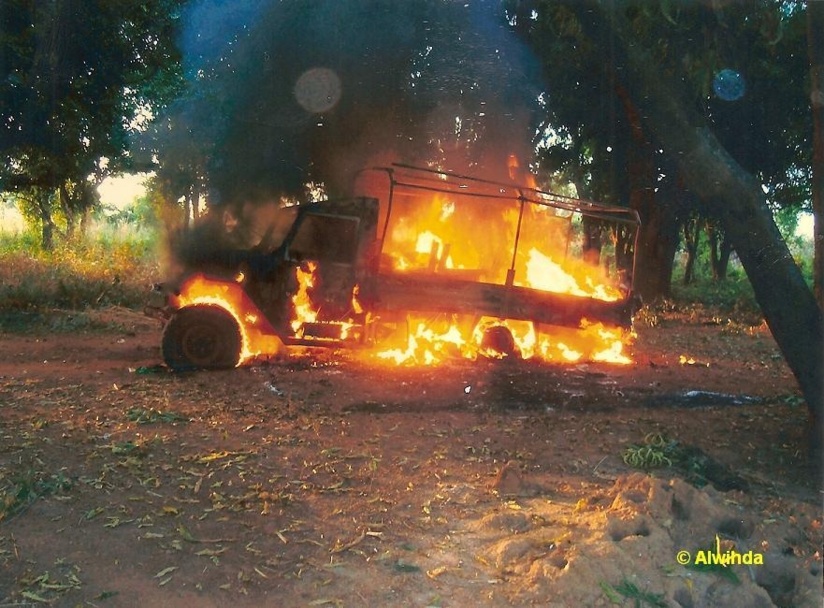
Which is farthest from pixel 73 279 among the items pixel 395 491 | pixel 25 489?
pixel 395 491

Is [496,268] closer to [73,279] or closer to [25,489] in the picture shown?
[25,489]

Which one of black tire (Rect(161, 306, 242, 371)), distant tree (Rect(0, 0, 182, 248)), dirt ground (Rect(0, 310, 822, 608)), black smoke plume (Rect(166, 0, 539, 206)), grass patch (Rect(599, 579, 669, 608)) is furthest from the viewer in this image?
black smoke plume (Rect(166, 0, 539, 206))

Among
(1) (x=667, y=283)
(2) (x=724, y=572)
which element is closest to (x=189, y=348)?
(2) (x=724, y=572)

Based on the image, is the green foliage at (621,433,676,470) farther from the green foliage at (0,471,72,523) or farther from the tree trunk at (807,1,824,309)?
the green foliage at (0,471,72,523)

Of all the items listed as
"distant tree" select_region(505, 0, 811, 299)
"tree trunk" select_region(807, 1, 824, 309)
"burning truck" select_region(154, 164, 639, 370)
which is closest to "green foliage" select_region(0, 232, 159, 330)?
"burning truck" select_region(154, 164, 639, 370)

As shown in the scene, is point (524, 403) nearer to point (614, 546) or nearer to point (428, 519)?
point (428, 519)

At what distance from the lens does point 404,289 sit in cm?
925

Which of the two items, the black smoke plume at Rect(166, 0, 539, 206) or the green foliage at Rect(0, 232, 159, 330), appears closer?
the black smoke plume at Rect(166, 0, 539, 206)

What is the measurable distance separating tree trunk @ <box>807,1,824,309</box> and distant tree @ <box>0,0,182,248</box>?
27.7ft

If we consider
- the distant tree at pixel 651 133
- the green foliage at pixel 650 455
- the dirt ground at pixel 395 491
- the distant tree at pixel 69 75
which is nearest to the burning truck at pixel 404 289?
the dirt ground at pixel 395 491

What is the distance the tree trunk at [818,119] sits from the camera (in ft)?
20.1

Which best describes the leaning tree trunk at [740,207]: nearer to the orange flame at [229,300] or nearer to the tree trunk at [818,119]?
the tree trunk at [818,119]

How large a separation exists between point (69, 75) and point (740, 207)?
8552 millimetres

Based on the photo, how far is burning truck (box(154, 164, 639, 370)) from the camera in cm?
900
